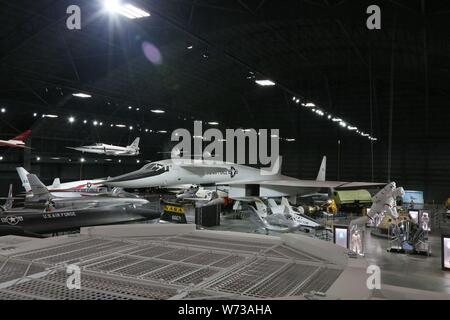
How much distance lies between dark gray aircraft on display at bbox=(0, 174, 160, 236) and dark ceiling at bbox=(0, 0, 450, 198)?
8.55 metres

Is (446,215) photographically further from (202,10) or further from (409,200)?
(202,10)

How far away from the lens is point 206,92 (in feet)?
110

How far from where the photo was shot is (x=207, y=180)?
27531 millimetres

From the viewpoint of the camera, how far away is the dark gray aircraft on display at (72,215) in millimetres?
13719

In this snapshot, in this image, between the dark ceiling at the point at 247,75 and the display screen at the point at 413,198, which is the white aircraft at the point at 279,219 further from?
the display screen at the point at 413,198

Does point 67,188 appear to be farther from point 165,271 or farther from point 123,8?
point 165,271

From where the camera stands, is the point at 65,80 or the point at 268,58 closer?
the point at 65,80

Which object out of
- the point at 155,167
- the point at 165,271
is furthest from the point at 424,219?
the point at 165,271

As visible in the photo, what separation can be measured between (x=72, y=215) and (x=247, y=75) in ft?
63.6

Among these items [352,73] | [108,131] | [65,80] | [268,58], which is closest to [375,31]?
[268,58]
